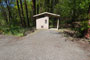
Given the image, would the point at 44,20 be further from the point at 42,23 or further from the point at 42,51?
the point at 42,51

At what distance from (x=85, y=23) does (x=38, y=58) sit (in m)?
4.38

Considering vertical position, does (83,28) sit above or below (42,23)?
below

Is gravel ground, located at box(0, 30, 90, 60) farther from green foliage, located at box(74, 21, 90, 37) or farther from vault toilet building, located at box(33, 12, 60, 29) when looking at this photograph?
vault toilet building, located at box(33, 12, 60, 29)

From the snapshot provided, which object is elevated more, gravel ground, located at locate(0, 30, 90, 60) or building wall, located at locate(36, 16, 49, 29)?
building wall, located at locate(36, 16, 49, 29)

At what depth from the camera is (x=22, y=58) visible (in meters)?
3.11

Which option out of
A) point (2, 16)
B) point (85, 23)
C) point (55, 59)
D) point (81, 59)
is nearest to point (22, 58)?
point (55, 59)

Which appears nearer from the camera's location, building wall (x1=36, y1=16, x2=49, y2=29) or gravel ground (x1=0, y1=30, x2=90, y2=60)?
gravel ground (x1=0, y1=30, x2=90, y2=60)

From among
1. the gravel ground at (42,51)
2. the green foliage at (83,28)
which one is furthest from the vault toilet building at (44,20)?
the gravel ground at (42,51)

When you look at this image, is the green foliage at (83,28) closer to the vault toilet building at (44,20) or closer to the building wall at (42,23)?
the vault toilet building at (44,20)

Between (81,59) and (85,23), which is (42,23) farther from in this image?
(81,59)

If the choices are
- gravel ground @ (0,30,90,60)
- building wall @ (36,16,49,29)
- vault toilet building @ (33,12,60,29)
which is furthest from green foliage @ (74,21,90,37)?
building wall @ (36,16,49,29)

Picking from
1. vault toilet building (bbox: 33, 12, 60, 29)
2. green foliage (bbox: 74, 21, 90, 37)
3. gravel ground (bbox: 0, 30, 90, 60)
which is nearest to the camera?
gravel ground (bbox: 0, 30, 90, 60)

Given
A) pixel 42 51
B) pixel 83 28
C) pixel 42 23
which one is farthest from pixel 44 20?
pixel 42 51

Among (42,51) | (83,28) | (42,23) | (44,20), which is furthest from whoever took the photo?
(42,23)
